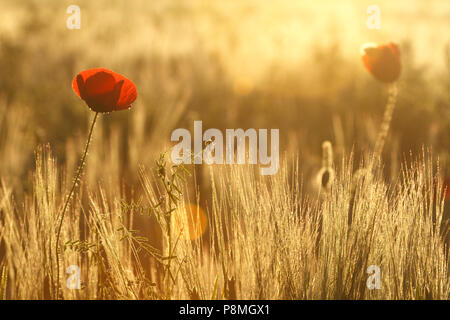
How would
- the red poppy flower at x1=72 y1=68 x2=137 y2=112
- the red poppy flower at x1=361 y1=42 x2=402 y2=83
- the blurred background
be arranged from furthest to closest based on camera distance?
the blurred background, the red poppy flower at x1=361 y1=42 x2=402 y2=83, the red poppy flower at x1=72 y1=68 x2=137 y2=112

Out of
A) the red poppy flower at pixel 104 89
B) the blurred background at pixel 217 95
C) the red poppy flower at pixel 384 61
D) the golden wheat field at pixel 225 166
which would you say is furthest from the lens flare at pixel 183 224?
the red poppy flower at pixel 384 61

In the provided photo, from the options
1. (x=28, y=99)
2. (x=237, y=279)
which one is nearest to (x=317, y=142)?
(x=28, y=99)

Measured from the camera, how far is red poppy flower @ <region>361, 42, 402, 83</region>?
8.27 feet

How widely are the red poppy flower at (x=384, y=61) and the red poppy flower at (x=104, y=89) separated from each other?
136 cm

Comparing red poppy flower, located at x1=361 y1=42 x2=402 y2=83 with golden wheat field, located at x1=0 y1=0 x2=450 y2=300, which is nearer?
golden wheat field, located at x1=0 y1=0 x2=450 y2=300

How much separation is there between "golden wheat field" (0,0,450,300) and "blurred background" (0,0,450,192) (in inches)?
1.3

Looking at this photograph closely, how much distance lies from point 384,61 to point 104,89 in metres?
1.43

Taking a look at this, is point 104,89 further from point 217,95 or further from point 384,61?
point 217,95

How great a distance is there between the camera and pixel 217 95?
761cm

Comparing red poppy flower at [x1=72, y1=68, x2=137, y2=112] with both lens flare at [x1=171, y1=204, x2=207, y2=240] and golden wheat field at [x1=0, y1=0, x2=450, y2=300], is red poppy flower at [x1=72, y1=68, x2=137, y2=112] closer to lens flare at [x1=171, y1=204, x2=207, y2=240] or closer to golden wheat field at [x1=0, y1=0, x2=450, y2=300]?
golden wheat field at [x1=0, y1=0, x2=450, y2=300]

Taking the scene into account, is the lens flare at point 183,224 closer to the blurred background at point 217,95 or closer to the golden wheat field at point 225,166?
the golden wheat field at point 225,166

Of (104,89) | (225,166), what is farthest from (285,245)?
(104,89)

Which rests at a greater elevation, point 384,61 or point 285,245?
point 384,61

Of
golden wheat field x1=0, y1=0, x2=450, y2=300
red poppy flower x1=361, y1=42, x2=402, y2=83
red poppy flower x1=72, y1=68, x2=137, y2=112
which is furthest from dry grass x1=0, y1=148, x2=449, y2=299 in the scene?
red poppy flower x1=361, y1=42, x2=402, y2=83
